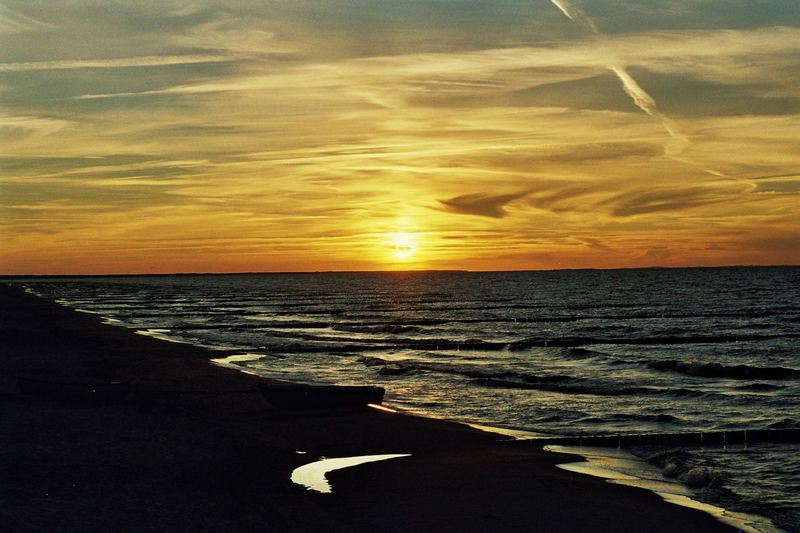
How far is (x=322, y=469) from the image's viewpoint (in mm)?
16672

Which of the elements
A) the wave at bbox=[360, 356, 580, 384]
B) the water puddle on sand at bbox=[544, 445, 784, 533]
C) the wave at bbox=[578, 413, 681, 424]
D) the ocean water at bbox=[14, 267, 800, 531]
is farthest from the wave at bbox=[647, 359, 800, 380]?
the water puddle on sand at bbox=[544, 445, 784, 533]

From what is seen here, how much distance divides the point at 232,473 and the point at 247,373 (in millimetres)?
19698

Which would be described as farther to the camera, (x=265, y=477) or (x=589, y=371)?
(x=589, y=371)

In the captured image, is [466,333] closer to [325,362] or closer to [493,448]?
[325,362]

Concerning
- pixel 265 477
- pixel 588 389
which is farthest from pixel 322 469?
pixel 588 389

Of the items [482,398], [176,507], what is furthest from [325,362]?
[176,507]

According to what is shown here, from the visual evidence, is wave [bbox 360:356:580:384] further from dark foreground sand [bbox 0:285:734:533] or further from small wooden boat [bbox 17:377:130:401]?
small wooden boat [bbox 17:377:130:401]

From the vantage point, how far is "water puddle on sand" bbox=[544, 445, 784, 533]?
13.6 m

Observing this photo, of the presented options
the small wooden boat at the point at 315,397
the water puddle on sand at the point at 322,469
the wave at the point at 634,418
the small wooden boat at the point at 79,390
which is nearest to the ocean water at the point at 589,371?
the wave at the point at 634,418

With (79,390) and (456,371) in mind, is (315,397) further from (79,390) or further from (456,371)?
(456,371)

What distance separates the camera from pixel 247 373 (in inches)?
1395

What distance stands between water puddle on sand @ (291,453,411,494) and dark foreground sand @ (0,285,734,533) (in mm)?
263

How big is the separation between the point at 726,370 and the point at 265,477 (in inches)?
1096

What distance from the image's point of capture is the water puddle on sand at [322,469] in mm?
15227
